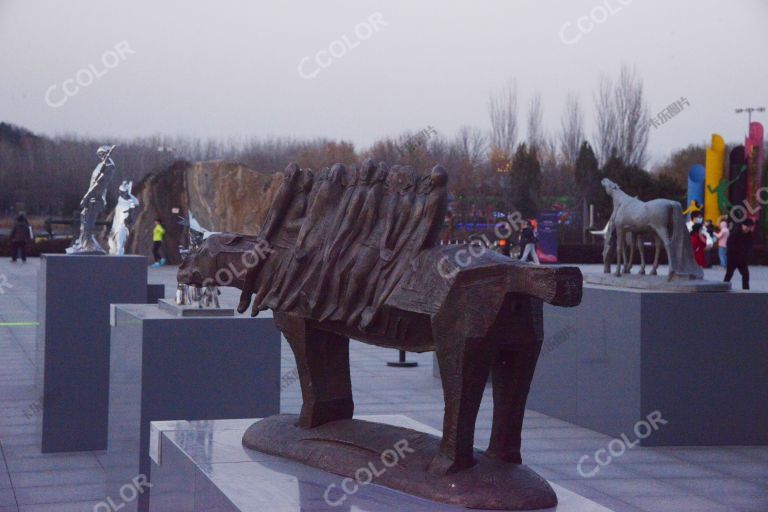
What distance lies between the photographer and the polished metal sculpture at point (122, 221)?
29.8ft

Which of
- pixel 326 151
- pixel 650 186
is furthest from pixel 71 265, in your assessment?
pixel 326 151

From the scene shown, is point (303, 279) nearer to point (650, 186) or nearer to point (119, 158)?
point (650, 186)

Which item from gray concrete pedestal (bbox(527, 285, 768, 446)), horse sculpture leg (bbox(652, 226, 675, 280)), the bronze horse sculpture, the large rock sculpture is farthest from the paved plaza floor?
the large rock sculpture

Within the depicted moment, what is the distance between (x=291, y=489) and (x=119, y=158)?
5040 centimetres

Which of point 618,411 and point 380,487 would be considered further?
point 618,411

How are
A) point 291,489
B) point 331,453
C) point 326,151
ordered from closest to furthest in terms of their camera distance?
point 291,489, point 331,453, point 326,151

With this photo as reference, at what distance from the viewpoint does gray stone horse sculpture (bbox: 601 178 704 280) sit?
8.41 metres

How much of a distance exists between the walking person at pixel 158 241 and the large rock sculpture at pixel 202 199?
1.75ft

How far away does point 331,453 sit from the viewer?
3732 millimetres

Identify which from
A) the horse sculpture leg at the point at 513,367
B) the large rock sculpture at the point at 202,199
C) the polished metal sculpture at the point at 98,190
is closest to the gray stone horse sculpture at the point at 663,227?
the polished metal sculpture at the point at 98,190

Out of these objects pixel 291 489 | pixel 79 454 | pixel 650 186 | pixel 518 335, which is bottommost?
pixel 79 454

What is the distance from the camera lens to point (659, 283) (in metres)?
8.29

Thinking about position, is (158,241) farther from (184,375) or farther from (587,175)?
(184,375)

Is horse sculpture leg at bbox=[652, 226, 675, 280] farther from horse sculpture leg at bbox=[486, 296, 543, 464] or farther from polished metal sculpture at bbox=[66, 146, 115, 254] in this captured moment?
horse sculpture leg at bbox=[486, 296, 543, 464]
